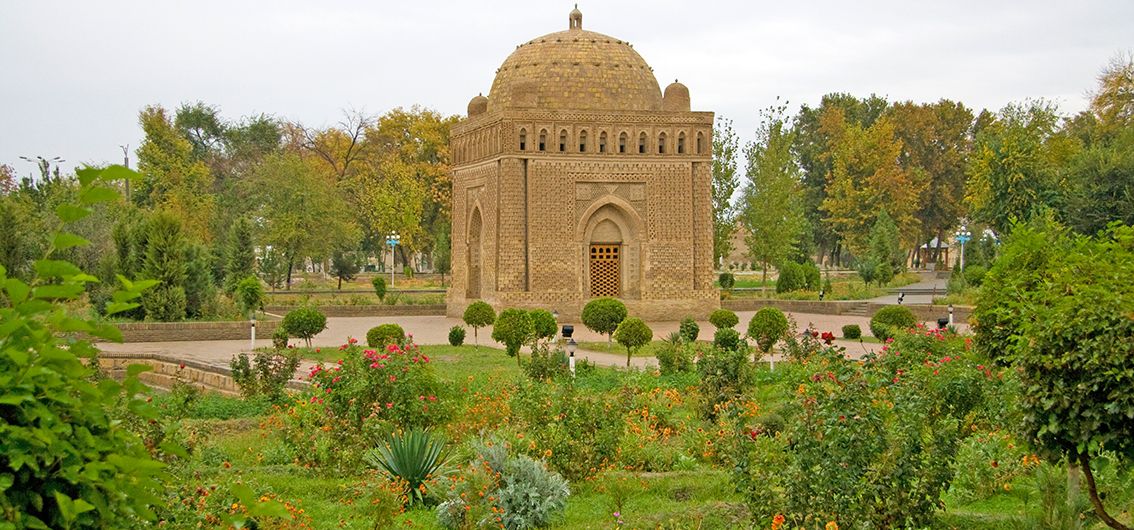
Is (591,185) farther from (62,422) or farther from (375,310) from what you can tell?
(62,422)

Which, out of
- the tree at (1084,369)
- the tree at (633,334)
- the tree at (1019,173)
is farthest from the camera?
the tree at (1019,173)

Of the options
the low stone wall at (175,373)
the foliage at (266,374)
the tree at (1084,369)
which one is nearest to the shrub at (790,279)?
the low stone wall at (175,373)

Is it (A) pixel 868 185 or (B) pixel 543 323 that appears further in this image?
(A) pixel 868 185

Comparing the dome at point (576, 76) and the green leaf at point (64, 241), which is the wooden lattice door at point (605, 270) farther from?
the green leaf at point (64, 241)

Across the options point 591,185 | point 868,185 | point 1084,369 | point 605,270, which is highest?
point 868,185

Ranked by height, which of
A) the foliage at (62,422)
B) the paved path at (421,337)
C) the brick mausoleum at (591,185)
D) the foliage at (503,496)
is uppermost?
the brick mausoleum at (591,185)

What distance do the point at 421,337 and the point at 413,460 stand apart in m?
16.2

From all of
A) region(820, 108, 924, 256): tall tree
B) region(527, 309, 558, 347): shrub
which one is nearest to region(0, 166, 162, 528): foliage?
region(527, 309, 558, 347): shrub

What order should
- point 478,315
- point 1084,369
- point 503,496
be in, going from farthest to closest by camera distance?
point 478,315
point 503,496
point 1084,369

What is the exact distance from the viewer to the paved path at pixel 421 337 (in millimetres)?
20402

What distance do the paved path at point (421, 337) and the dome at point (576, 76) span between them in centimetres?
581

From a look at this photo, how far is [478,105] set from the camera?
105 feet

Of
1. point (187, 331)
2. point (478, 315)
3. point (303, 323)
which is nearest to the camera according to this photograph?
point (303, 323)

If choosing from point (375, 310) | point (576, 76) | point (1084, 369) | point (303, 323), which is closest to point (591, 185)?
point (576, 76)
